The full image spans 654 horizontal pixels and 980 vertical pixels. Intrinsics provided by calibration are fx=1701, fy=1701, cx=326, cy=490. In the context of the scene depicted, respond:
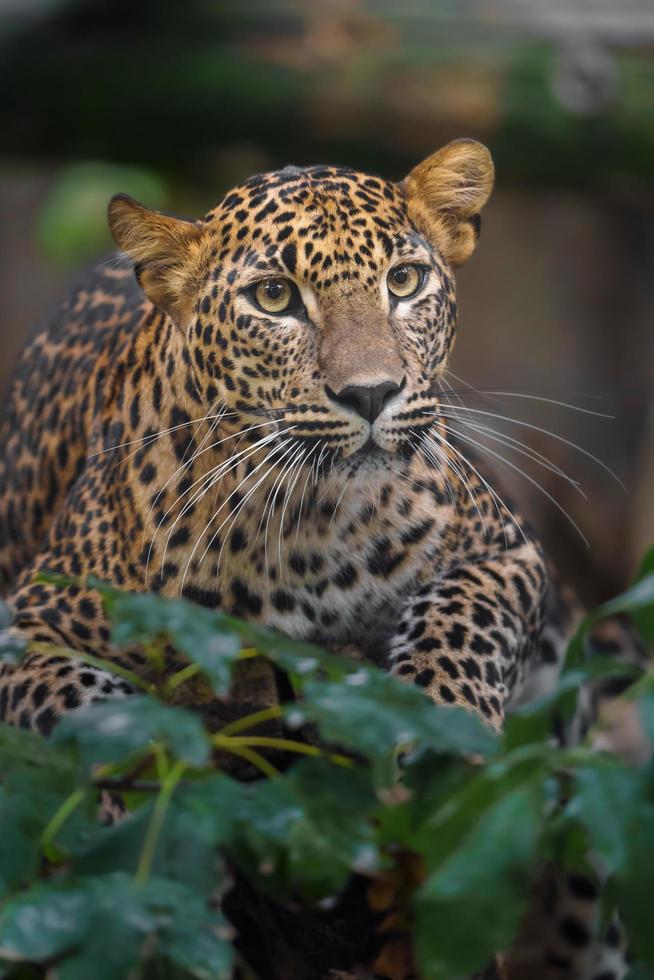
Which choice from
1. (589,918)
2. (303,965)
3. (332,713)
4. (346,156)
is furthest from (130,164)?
(332,713)

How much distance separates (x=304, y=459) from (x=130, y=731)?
2.42 m

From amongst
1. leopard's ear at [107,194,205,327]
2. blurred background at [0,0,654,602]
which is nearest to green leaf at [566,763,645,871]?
leopard's ear at [107,194,205,327]

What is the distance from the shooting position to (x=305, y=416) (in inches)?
236

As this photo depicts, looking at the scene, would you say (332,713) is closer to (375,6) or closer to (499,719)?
(499,719)

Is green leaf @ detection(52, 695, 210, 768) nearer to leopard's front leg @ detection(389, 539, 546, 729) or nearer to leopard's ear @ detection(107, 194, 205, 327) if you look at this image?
leopard's front leg @ detection(389, 539, 546, 729)

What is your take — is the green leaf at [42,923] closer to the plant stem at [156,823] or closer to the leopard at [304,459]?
the plant stem at [156,823]

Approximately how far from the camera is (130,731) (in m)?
3.78

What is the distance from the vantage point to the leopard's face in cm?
591

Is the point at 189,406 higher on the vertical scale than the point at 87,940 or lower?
higher

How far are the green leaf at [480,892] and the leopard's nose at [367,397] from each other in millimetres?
2387

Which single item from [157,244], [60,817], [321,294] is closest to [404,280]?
[321,294]

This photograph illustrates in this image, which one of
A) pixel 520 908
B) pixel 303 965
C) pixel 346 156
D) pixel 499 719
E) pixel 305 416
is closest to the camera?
pixel 520 908

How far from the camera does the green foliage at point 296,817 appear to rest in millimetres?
3633

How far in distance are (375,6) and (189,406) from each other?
11132 millimetres
